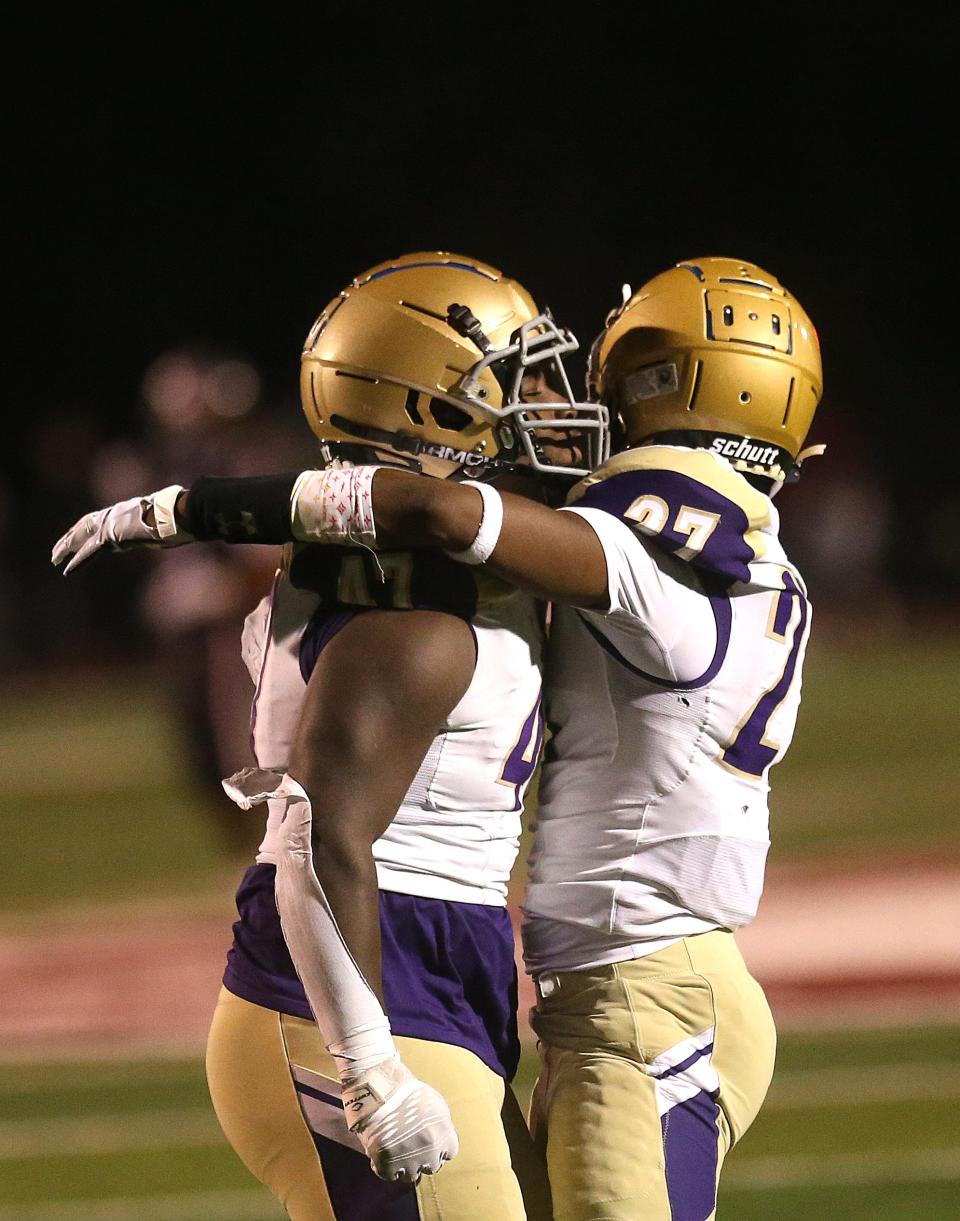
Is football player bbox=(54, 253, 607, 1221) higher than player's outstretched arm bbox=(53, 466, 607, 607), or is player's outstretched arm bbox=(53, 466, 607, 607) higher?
player's outstretched arm bbox=(53, 466, 607, 607)

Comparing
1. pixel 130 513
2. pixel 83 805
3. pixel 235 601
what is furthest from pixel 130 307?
pixel 130 513

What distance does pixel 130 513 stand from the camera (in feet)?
8.21

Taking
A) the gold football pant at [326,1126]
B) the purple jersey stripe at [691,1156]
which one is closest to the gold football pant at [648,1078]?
the purple jersey stripe at [691,1156]

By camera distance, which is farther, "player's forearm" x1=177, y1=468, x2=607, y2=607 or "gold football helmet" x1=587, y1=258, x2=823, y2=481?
"gold football helmet" x1=587, y1=258, x2=823, y2=481

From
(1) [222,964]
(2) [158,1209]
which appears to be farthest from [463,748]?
(1) [222,964]

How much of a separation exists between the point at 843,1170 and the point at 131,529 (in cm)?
328

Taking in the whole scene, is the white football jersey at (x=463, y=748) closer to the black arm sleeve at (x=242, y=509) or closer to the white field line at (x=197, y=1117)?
the black arm sleeve at (x=242, y=509)

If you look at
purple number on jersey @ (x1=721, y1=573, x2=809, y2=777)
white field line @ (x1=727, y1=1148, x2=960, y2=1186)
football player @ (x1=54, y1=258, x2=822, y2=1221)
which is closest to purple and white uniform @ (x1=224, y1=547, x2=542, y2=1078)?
football player @ (x1=54, y1=258, x2=822, y2=1221)

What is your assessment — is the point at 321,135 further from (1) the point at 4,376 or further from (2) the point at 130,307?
(1) the point at 4,376

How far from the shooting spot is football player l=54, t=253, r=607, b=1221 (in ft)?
7.36

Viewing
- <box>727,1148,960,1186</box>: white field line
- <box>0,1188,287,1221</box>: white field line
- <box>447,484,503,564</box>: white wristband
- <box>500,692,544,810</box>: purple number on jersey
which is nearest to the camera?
<box>447,484,503,564</box>: white wristband

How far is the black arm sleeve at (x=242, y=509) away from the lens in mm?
2336

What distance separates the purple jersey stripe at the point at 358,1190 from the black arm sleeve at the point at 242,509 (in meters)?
0.80

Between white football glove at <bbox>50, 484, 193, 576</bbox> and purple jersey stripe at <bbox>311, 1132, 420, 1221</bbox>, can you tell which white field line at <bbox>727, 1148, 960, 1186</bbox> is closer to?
purple jersey stripe at <bbox>311, 1132, 420, 1221</bbox>
